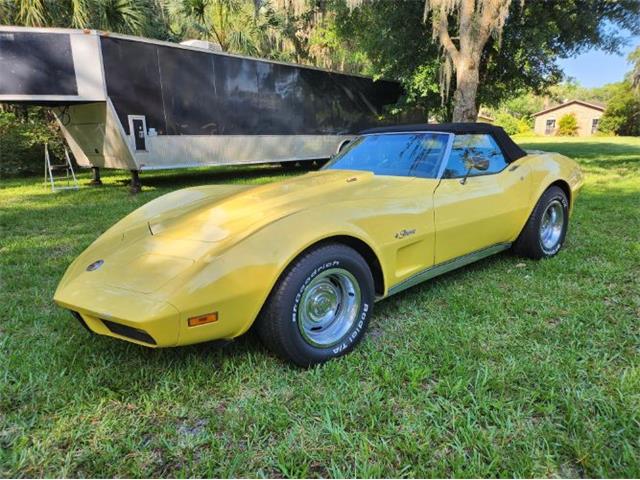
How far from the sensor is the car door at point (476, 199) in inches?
119

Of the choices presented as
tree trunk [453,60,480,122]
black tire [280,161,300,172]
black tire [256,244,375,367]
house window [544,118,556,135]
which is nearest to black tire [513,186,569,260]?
black tire [256,244,375,367]

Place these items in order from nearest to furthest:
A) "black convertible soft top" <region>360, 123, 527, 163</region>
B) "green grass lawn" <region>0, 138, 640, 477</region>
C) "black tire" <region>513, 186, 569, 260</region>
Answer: "green grass lawn" <region>0, 138, 640, 477</region> < "black convertible soft top" <region>360, 123, 527, 163</region> < "black tire" <region>513, 186, 569, 260</region>

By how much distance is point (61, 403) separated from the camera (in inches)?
80.8

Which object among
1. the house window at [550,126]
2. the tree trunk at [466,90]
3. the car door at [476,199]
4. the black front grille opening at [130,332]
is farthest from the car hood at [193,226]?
the house window at [550,126]

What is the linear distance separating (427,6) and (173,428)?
11319 mm

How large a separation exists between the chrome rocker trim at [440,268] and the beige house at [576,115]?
55095 millimetres

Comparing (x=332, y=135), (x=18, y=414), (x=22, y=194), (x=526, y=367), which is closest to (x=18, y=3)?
(x=22, y=194)

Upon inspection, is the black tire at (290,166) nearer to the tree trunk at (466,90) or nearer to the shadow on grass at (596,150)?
the tree trunk at (466,90)

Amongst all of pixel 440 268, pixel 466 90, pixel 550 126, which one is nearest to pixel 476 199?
pixel 440 268

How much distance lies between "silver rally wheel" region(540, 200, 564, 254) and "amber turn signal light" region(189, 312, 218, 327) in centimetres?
323

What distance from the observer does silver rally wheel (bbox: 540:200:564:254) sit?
13.3 feet

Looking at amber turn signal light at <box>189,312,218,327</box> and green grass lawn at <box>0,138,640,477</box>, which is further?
amber turn signal light at <box>189,312,218,327</box>

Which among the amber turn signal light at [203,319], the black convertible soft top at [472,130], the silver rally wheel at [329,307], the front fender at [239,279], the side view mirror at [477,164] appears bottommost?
the silver rally wheel at [329,307]

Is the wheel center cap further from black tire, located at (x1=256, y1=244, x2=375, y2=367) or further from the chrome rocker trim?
the chrome rocker trim
